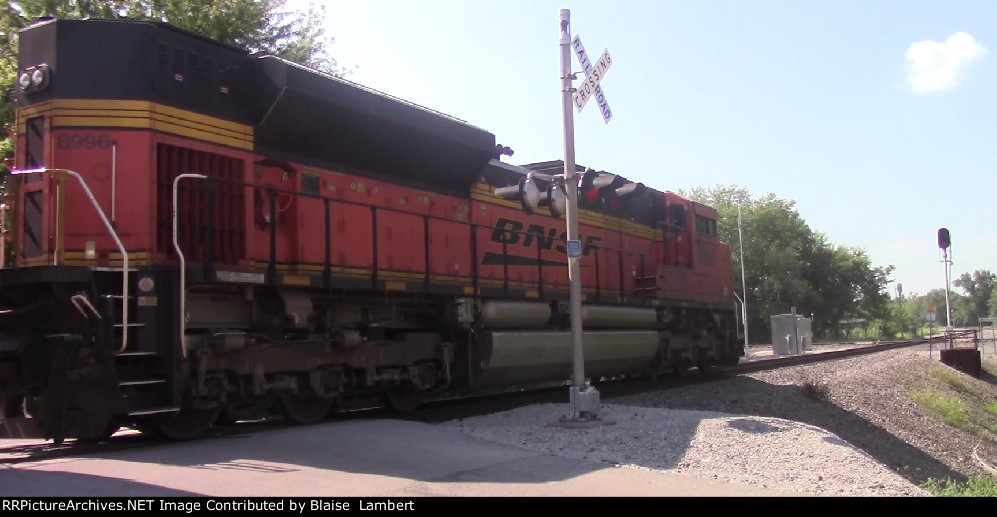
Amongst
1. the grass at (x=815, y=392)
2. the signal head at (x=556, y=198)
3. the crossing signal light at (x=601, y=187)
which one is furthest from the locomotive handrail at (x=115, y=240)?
the grass at (x=815, y=392)

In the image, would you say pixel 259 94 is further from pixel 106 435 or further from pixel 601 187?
pixel 601 187

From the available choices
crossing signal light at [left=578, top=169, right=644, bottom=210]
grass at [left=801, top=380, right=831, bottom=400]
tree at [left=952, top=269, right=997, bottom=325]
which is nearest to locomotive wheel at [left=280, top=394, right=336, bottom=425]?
crossing signal light at [left=578, top=169, right=644, bottom=210]

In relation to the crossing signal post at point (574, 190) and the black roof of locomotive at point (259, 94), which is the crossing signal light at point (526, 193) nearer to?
the crossing signal post at point (574, 190)

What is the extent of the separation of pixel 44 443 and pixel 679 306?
13079 millimetres

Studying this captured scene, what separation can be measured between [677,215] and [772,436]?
10342 mm

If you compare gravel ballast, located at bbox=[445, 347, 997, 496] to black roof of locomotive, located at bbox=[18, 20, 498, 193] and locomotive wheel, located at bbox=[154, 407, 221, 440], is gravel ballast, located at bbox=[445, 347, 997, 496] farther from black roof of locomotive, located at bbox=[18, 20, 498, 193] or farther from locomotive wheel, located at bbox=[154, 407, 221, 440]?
black roof of locomotive, located at bbox=[18, 20, 498, 193]

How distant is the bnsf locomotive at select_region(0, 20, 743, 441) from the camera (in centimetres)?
718

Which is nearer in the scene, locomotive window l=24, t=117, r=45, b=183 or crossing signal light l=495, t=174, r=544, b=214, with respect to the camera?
locomotive window l=24, t=117, r=45, b=183

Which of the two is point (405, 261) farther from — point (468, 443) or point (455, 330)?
point (468, 443)

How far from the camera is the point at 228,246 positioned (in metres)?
8.59

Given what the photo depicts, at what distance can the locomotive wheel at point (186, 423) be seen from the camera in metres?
7.93

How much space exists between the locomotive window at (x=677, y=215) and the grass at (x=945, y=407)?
6.85 meters

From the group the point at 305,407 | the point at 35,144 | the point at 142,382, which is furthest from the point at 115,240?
the point at 305,407

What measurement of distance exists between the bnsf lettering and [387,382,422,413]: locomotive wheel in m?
3.05
